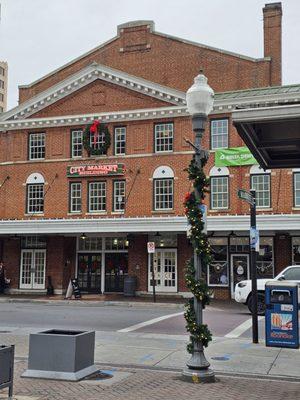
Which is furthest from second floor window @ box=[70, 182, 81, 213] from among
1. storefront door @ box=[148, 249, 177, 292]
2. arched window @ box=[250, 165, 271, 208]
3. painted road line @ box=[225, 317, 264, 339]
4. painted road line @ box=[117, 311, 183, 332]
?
painted road line @ box=[225, 317, 264, 339]

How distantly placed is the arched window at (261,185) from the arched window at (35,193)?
11.9m

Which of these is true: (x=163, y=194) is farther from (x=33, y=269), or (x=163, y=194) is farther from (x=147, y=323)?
(x=147, y=323)

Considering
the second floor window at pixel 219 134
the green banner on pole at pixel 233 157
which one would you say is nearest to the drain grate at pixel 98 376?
the green banner on pole at pixel 233 157

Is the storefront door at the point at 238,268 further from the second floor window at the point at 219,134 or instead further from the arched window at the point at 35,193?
the arched window at the point at 35,193

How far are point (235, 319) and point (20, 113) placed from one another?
19.8 metres

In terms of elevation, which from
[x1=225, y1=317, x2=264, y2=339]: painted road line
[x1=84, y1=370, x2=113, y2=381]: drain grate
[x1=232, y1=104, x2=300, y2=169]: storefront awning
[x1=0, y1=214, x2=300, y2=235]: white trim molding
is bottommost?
[x1=225, y1=317, x2=264, y2=339]: painted road line

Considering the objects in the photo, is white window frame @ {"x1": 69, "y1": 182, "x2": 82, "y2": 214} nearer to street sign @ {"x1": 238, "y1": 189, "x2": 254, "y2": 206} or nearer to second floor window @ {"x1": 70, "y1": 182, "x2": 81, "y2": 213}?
second floor window @ {"x1": 70, "y1": 182, "x2": 81, "y2": 213}

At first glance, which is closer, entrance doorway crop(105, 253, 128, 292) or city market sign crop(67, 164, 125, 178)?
city market sign crop(67, 164, 125, 178)

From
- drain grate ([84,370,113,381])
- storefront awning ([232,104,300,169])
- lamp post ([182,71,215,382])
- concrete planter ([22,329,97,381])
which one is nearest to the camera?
storefront awning ([232,104,300,169])

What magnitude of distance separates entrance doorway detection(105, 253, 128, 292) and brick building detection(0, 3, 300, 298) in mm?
55

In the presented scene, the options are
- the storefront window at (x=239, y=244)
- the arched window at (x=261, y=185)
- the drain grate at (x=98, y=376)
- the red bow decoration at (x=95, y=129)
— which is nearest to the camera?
the drain grate at (x=98, y=376)

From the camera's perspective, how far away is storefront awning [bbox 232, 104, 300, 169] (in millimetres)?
8172

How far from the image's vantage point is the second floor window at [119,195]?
30344 millimetres

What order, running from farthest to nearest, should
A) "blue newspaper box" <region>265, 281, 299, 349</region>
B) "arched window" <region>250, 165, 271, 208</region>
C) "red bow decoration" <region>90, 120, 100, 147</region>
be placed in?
"red bow decoration" <region>90, 120, 100, 147</region> → "arched window" <region>250, 165, 271, 208</region> → "blue newspaper box" <region>265, 281, 299, 349</region>
